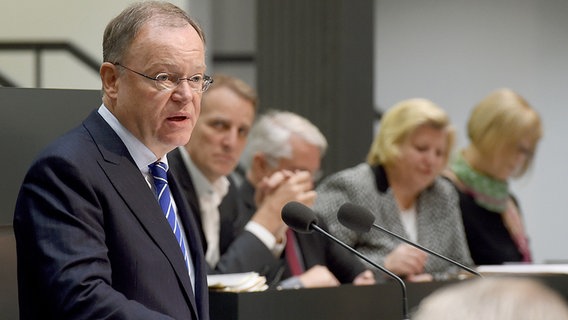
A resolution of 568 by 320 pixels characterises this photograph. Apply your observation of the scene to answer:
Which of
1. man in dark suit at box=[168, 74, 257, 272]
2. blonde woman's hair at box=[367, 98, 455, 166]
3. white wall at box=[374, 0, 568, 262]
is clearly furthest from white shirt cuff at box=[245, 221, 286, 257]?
white wall at box=[374, 0, 568, 262]

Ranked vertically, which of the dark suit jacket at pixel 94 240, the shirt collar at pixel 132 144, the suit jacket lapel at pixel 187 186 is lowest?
the suit jacket lapel at pixel 187 186

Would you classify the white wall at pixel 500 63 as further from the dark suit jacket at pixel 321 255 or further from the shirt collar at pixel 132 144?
the shirt collar at pixel 132 144

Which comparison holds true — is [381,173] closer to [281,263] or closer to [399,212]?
[399,212]

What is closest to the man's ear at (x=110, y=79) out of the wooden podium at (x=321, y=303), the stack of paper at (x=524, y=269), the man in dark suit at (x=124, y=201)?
the man in dark suit at (x=124, y=201)

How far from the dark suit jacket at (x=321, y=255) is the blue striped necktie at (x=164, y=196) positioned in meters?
1.75

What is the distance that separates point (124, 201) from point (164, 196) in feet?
0.61

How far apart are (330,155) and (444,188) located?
190cm

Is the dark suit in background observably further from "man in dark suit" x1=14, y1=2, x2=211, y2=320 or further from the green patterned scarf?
the green patterned scarf

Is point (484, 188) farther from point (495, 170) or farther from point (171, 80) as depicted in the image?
point (171, 80)

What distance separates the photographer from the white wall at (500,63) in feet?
29.4

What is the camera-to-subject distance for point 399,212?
4762mm

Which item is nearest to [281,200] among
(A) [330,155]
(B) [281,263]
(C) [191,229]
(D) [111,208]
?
(B) [281,263]

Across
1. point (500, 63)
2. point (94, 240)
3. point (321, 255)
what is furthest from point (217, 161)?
point (500, 63)

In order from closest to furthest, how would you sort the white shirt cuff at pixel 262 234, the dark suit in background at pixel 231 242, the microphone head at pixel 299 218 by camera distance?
1. the microphone head at pixel 299 218
2. the dark suit in background at pixel 231 242
3. the white shirt cuff at pixel 262 234
